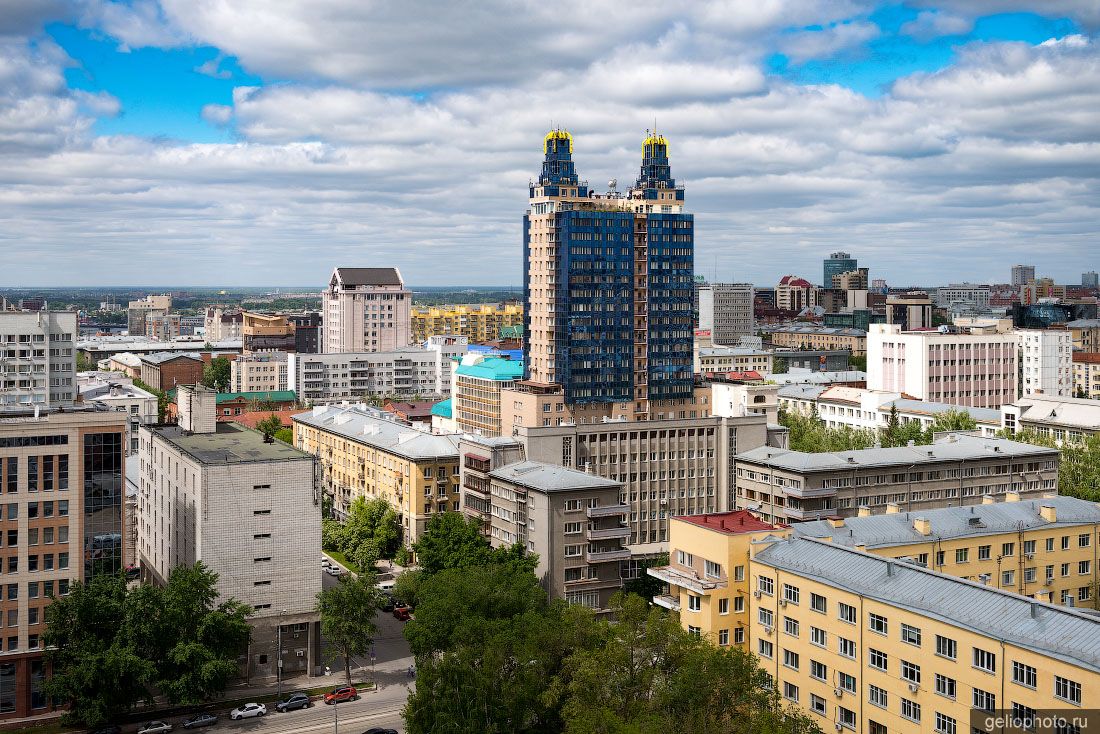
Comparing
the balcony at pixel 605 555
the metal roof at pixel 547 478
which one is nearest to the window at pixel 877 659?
the balcony at pixel 605 555

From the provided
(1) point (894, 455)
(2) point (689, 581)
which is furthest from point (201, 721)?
(1) point (894, 455)

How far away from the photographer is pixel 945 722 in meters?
46.5

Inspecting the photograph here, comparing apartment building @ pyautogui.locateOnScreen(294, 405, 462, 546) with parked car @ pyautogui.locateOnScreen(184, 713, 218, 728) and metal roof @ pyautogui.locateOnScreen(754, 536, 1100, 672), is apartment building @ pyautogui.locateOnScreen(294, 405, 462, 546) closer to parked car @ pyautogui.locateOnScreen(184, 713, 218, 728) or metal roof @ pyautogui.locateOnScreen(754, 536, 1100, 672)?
parked car @ pyautogui.locateOnScreen(184, 713, 218, 728)

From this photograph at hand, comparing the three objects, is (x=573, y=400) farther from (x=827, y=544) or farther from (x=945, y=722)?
(x=945, y=722)

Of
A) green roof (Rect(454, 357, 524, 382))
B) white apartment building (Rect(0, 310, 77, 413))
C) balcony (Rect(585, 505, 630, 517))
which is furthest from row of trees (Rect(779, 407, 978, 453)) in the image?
white apartment building (Rect(0, 310, 77, 413))

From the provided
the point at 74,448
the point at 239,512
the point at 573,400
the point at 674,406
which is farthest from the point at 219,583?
the point at 674,406

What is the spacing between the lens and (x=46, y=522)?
69562 mm

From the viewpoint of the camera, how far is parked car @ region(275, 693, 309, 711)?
70500 mm

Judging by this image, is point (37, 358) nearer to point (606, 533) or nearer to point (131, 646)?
point (131, 646)

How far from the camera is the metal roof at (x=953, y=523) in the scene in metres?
62.8

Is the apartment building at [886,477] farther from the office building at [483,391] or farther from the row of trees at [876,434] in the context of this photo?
the office building at [483,391]

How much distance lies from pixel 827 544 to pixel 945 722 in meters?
12.0

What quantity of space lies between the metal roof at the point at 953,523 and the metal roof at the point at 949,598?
215 inches

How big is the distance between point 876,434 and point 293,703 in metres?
105
